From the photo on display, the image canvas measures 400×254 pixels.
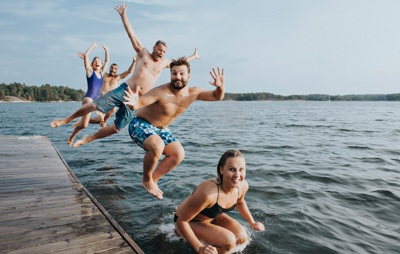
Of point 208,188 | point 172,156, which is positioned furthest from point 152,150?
point 208,188

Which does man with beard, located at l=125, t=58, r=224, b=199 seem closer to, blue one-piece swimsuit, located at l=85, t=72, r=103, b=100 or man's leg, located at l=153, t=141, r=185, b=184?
man's leg, located at l=153, t=141, r=185, b=184

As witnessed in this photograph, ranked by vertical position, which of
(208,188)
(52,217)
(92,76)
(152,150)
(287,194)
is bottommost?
(287,194)

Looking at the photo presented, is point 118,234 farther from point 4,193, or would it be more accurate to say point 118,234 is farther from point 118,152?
point 118,152

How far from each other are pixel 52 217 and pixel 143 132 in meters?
2.21

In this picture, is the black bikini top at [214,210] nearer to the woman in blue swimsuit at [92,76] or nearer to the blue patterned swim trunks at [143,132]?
the blue patterned swim trunks at [143,132]

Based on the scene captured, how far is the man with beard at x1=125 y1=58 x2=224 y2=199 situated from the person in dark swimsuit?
1.27m

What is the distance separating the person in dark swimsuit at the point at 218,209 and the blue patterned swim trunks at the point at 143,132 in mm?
1516

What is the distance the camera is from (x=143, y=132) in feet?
18.9

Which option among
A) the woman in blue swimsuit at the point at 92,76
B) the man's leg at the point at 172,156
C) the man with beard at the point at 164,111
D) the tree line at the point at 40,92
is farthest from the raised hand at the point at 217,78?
the tree line at the point at 40,92

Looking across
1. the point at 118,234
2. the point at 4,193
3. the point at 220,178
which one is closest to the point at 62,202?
the point at 4,193

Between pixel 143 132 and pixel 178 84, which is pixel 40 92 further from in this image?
pixel 178 84

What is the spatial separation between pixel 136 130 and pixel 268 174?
652 cm

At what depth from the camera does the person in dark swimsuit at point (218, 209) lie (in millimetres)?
4453

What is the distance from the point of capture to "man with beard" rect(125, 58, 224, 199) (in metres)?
5.29
